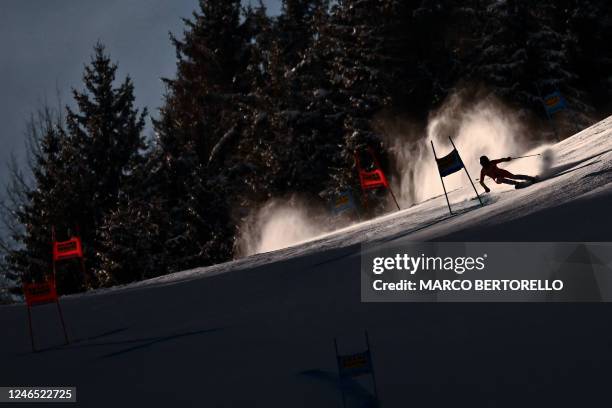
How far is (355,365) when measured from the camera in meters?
3.95

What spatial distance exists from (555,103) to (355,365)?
1921cm

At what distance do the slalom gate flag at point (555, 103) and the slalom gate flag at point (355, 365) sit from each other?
18744mm

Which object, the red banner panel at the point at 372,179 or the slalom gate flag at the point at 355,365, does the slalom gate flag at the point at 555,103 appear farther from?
the slalom gate flag at the point at 355,365

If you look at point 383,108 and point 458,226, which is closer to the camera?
point 458,226

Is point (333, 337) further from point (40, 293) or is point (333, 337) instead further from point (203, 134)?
point (203, 134)

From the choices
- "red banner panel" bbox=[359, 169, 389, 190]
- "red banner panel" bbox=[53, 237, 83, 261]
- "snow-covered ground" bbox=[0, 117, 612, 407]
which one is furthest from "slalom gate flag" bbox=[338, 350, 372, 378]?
"red banner panel" bbox=[359, 169, 389, 190]

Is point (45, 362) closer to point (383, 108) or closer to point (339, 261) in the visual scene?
point (339, 261)

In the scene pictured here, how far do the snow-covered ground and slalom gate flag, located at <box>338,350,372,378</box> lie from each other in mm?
768

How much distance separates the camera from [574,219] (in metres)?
8.13

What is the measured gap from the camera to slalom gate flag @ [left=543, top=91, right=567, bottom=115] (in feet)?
67.5

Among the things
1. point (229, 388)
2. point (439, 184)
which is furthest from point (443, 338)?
point (439, 184)

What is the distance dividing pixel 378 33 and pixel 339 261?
18.3 meters

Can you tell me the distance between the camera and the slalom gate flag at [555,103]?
67.5 ft

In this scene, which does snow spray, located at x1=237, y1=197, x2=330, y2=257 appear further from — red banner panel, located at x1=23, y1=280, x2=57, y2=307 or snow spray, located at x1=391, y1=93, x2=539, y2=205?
red banner panel, located at x1=23, y1=280, x2=57, y2=307
